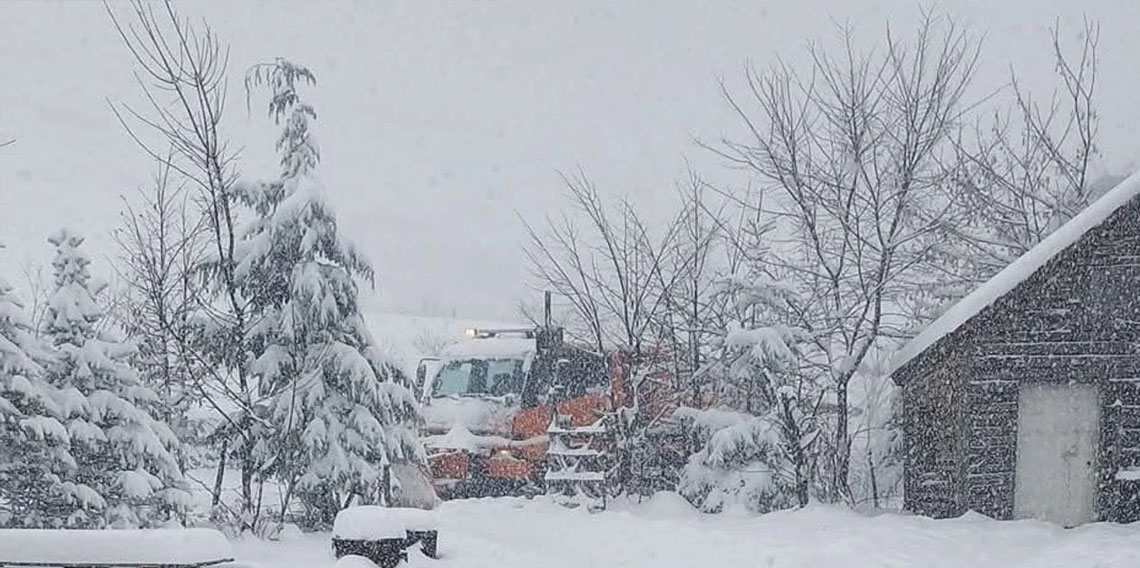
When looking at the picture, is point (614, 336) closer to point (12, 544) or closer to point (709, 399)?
point (709, 399)

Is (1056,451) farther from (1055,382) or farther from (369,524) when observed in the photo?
(369,524)

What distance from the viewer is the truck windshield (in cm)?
1841

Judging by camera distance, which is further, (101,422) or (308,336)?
(101,422)

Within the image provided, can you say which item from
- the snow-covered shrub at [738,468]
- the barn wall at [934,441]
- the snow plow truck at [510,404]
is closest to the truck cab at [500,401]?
the snow plow truck at [510,404]

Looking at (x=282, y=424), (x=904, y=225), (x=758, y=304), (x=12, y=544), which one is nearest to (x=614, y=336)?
(x=758, y=304)

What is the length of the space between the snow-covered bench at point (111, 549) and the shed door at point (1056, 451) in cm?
1089

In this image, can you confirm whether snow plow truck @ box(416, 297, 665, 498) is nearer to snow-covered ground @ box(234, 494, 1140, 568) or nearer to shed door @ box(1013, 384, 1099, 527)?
snow-covered ground @ box(234, 494, 1140, 568)

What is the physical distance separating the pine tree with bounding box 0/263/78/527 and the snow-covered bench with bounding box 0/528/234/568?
10.0 m

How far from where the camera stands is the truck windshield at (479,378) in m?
18.4

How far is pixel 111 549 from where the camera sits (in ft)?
19.6

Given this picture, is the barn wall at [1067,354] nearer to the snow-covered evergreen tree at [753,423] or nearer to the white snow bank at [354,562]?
the snow-covered evergreen tree at [753,423]

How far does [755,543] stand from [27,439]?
33.7ft

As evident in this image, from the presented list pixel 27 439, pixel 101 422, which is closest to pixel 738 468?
pixel 101 422

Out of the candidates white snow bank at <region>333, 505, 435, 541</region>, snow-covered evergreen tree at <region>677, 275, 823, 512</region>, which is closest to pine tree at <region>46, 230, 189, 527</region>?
snow-covered evergreen tree at <region>677, 275, 823, 512</region>
